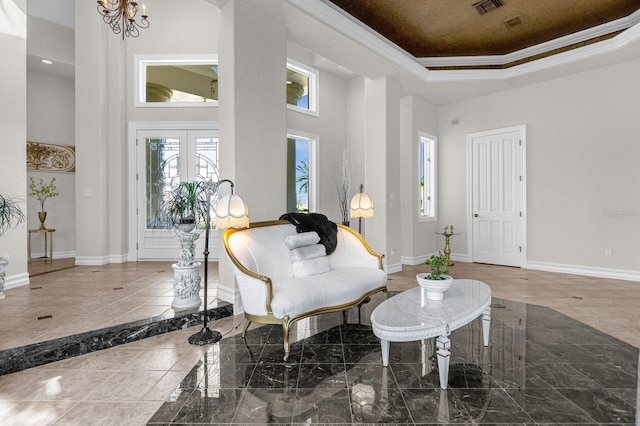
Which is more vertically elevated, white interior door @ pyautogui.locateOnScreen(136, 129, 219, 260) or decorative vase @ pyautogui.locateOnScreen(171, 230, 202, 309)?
white interior door @ pyautogui.locateOnScreen(136, 129, 219, 260)

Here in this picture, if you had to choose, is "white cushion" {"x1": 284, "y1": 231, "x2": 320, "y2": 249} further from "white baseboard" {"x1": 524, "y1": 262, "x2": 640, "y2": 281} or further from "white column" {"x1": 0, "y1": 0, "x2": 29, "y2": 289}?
"white baseboard" {"x1": 524, "y1": 262, "x2": 640, "y2": 281}

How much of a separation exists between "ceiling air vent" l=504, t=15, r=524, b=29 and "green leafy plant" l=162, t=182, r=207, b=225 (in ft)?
15.3

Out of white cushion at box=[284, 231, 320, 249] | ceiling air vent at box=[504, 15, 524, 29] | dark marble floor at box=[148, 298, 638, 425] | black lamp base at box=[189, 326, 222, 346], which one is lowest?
→ dark marble floor at box=[148, 298, 638, 425]

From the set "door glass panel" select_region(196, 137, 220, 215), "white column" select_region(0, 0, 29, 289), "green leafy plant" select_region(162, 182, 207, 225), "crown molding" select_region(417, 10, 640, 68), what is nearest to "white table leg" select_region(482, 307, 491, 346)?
"green leafy plant" select_region(162, 182, 207, 225)

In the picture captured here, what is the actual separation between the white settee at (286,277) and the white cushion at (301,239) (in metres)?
0.07

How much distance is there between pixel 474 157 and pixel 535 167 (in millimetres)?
1091

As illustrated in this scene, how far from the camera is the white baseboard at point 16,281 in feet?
13.1

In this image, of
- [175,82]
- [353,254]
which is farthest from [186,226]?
[175,82]

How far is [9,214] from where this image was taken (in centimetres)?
393

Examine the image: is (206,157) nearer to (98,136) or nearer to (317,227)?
(98,136)

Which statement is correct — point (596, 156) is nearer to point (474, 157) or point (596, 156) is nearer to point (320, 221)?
point (474, 157)

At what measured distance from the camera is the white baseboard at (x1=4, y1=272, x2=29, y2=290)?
3979mm

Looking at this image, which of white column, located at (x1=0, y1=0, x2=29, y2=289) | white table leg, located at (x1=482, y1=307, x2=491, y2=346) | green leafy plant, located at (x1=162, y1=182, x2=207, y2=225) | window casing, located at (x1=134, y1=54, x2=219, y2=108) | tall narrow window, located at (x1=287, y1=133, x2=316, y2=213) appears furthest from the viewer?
tall narrow window, located at (x1=287, y1=133, x2=316, y2=213)

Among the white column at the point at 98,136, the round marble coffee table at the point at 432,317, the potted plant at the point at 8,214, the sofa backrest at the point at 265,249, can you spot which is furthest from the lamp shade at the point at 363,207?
the white column at the point at 98,136
